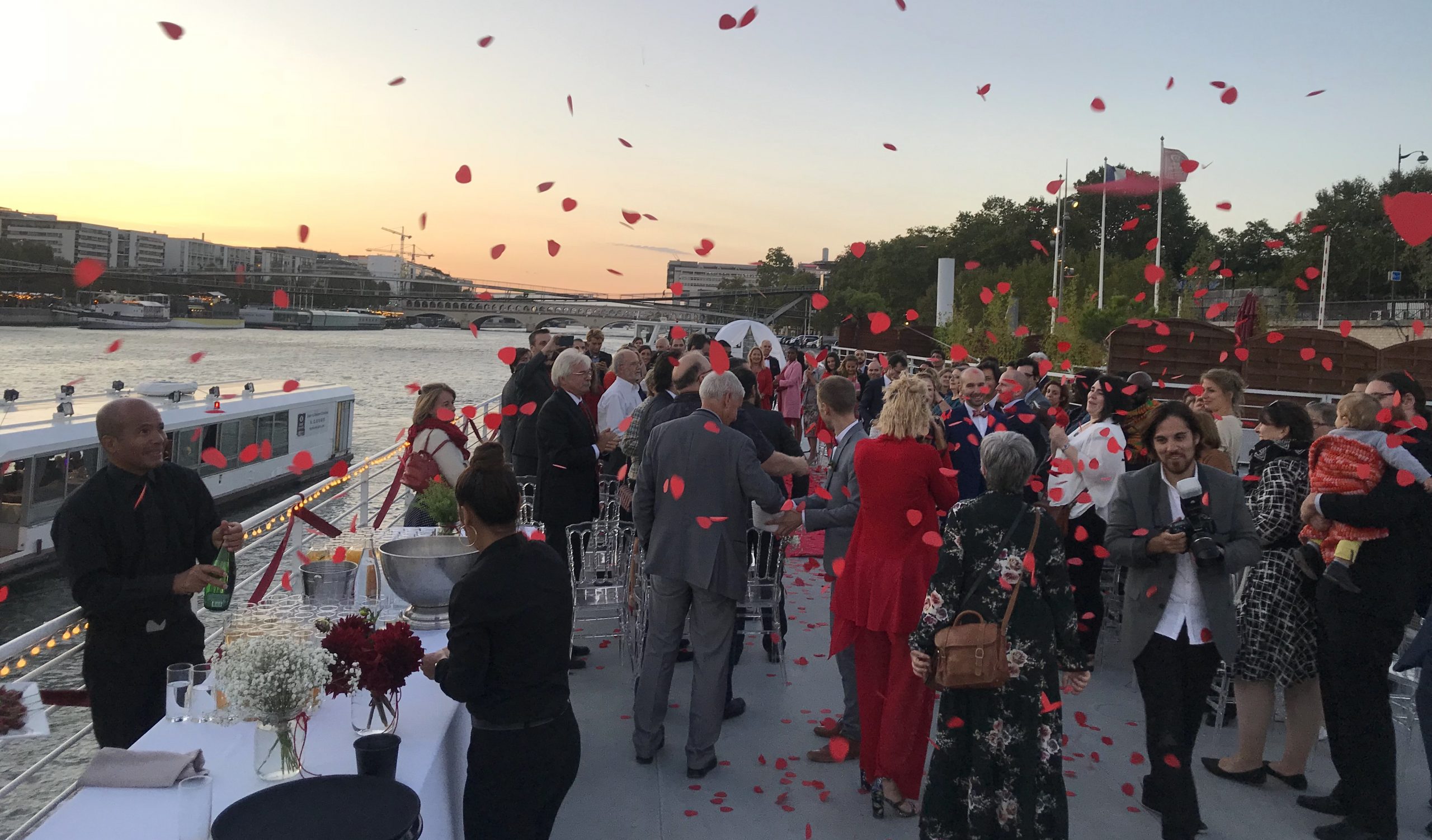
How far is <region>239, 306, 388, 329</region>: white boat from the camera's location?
112m

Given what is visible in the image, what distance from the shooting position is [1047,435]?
664cm

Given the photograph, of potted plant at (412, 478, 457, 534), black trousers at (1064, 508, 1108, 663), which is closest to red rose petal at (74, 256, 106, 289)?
potted plant at (412, 478, 457, 534)

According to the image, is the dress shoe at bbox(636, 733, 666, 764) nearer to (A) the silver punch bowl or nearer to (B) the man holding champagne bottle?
(A) the silver punch bowl

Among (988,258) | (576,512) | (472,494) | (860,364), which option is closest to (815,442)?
(860,364)

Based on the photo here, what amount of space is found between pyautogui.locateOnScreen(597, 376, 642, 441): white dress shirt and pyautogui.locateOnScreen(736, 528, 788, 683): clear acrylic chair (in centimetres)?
217

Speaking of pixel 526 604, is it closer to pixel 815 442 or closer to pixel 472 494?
pixel 472 494

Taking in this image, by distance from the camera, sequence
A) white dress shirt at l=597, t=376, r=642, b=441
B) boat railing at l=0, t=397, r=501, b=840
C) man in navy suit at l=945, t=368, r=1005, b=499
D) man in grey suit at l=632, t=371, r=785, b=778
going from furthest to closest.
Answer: white dress shirt at l=597, t=376, r=642, b=441 < man in navy suit at l=945, t=368, r=1005, b=499 < man in grey suit at l=632, t=371, r=785, b=778 < boat railing at l=0, t=397, r=501, b=840

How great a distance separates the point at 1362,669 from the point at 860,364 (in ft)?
47.6

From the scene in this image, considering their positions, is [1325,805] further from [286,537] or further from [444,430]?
[444,430]

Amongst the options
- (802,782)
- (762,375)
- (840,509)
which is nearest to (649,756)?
A: (802,782)

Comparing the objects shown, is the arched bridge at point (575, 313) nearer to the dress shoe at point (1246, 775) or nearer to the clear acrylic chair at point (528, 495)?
the clear acrylic chair at point (528, 495)

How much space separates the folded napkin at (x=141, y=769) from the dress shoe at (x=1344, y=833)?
4.23 metres

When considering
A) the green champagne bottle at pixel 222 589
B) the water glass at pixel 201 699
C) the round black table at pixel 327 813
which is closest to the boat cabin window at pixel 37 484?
the green champagne bottle at pixel 222 589

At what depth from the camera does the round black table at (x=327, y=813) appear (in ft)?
6.68
